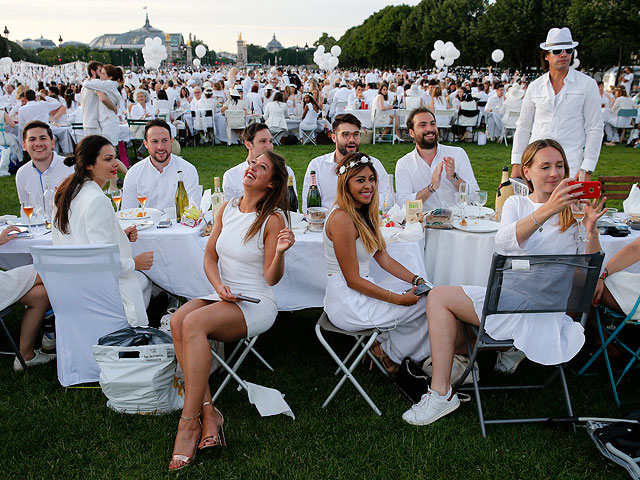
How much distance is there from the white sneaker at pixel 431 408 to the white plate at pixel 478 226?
1.02 m

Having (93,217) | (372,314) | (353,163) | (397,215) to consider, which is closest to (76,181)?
(93,217)

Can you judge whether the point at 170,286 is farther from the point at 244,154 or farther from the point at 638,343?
the point at 244,154

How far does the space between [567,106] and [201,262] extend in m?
3.31

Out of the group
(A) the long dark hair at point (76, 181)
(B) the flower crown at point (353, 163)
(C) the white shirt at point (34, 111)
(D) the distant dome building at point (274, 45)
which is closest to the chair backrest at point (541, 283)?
(B) the flower crown at point (353, 163)

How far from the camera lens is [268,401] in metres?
2.92

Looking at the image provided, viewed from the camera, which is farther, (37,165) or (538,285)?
(37,165)

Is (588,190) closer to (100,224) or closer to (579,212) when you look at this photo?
(579,212)

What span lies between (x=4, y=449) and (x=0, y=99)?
453 inches

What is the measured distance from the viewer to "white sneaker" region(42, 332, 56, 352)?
11.9 ft

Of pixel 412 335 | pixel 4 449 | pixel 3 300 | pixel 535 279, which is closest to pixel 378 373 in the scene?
pixel 412 335

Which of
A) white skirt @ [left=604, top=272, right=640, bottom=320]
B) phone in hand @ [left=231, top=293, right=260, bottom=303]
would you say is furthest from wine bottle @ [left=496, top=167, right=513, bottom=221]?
phone in hand @ [left=231, top=293, right=260, bottom=303]

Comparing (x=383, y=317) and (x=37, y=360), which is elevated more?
(x=383, y=317)

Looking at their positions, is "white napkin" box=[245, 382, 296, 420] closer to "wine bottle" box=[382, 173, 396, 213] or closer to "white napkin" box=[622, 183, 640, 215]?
"wine bottle" box=[382, 173, 396, 213]

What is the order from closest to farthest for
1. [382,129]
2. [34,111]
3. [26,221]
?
[26,221] → [34,111] → [382,129]
